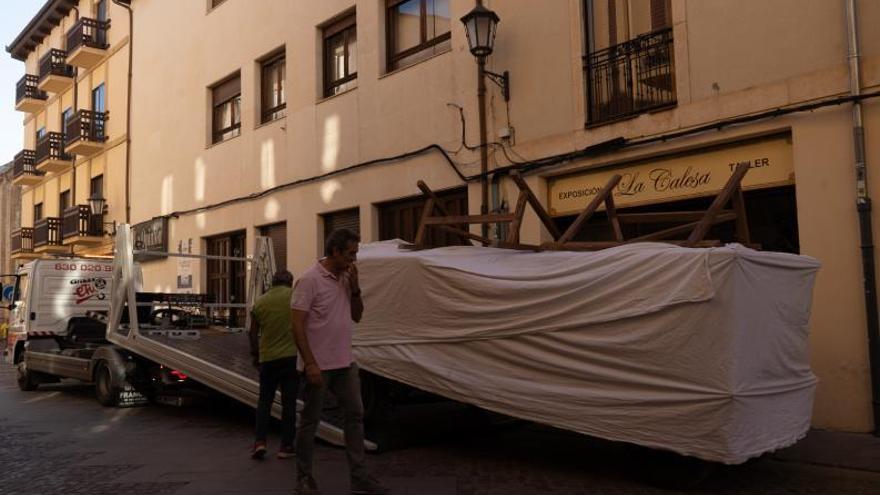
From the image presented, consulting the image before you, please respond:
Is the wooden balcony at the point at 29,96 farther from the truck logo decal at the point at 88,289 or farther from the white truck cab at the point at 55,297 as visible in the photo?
the truck logo decal at the point at 88,289

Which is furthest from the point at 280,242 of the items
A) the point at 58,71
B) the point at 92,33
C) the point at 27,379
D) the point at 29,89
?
the point at 29,89

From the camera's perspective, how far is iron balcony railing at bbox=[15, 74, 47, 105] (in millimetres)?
28422

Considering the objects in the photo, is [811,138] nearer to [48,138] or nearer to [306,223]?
[306,223]

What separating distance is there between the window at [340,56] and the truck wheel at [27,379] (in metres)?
6.98

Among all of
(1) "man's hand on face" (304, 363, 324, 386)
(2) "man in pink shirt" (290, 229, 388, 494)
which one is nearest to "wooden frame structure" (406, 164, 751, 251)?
(2) "man in pink shirt" (290, 229, 388, 494)

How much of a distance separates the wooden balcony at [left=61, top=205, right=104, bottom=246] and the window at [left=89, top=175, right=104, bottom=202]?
551mm

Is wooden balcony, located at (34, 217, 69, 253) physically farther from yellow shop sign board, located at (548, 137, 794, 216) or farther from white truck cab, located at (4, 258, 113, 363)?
yellow shop sign board, located at (548, 137, 794, 216)

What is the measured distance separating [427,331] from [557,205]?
4.19 m

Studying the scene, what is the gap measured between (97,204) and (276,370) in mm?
17266

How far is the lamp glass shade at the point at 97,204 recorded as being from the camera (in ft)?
70.9

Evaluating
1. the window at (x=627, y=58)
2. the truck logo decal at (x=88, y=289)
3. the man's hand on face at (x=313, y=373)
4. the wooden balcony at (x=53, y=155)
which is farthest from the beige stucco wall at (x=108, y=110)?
the man's hand on face at (x=313, y=373)

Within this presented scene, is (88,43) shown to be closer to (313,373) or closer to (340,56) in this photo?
(340,56)

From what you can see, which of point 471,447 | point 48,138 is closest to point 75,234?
point 48,138

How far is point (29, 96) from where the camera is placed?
28672 mm
